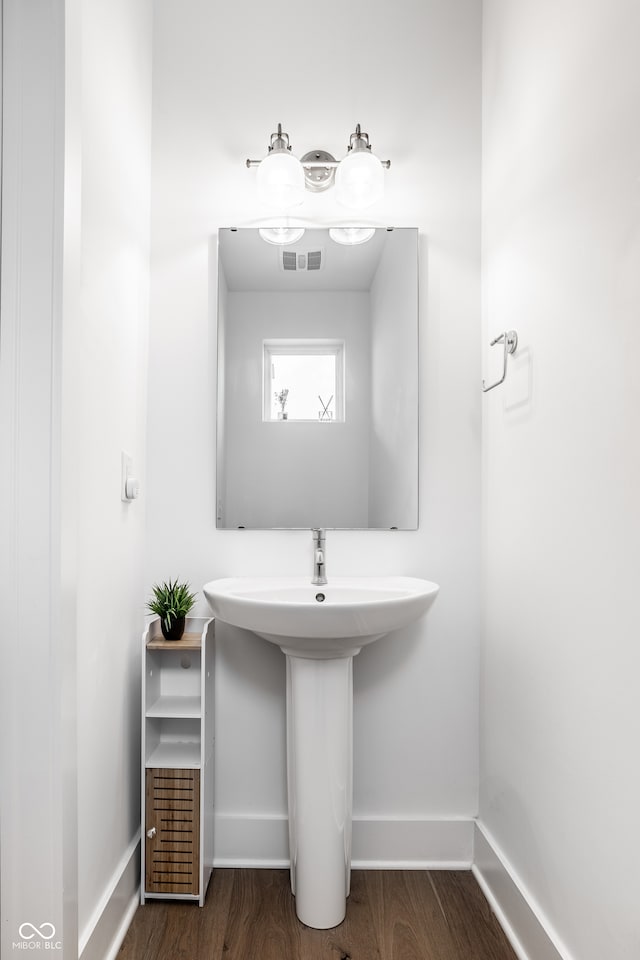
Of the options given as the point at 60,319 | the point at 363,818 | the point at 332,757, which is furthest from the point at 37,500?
the point at 363,818

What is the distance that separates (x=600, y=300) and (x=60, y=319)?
0.97 m

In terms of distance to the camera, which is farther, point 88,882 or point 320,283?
point 320,283

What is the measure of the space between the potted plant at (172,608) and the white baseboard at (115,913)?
0.56 metres

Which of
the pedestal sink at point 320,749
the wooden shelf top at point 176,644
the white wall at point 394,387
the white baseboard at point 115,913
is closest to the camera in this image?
the white baseboard at point 115,913

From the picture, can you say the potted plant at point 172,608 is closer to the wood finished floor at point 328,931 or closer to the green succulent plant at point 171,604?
the green succulent plant at point 171,604

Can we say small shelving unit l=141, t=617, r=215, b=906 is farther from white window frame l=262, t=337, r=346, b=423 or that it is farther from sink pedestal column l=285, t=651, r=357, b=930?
white window frame l=262, t=337, r=346, b=423

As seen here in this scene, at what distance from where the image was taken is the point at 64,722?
1.16 m

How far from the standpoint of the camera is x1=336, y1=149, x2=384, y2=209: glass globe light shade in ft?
5.94

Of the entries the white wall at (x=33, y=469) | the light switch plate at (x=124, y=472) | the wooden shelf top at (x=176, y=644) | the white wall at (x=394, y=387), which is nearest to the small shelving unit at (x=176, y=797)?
the wooden shelf top at (x=176, y=644)

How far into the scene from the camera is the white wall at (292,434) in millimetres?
1914

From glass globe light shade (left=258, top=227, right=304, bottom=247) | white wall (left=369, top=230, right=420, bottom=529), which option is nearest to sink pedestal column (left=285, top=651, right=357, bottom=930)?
white wall (left=369, top=230, right=420, bottom=529)

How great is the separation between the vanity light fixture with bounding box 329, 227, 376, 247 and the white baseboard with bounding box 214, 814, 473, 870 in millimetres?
1709

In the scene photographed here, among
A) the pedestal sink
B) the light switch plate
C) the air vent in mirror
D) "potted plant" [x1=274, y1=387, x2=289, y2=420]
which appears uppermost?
the air vent in mirror

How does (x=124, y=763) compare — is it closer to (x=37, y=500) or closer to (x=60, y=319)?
(x=37, y=500)
